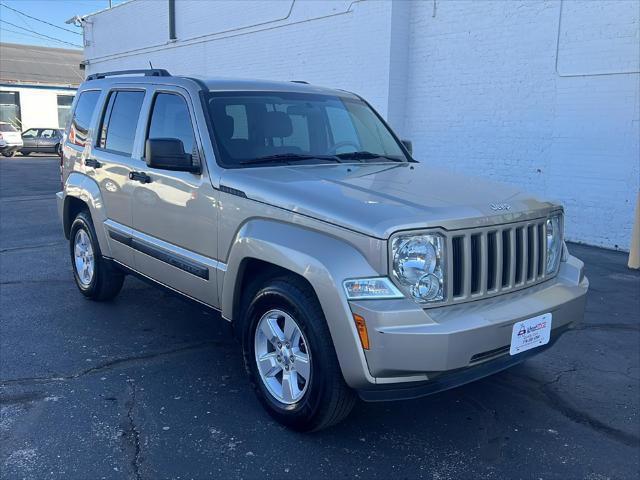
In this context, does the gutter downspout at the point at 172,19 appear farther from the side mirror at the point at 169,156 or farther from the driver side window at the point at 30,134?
the side mirror at the point at 169,156

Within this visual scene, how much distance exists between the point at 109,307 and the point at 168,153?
2406mm

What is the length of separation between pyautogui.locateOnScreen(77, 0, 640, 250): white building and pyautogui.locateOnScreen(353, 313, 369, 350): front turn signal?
299 inches

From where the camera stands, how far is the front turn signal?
9.35ft

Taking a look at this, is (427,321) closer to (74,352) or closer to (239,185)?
(239,185)

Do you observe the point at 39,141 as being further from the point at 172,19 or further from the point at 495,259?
the point at 495,259

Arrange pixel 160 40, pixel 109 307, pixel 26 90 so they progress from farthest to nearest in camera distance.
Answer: pixel 26 90 < pixel 160 40 < pixel 109 307

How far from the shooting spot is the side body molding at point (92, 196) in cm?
527

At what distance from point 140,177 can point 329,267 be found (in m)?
2.18

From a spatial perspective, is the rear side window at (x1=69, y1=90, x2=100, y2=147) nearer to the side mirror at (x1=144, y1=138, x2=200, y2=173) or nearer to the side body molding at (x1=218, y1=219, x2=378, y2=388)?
the side mirror at (x1=144, y1=138, x2=200, y2=173)

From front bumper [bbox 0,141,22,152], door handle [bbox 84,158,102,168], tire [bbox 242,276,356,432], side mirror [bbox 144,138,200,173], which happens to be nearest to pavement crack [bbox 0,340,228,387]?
tire [bbox 242,276,356,432]

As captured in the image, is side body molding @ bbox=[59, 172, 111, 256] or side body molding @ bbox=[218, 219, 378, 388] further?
side body molding @ bbox=[59, 172, 111, 256]

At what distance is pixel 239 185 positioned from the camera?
3.65 metres

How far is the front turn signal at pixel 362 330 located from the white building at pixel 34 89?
3680cm

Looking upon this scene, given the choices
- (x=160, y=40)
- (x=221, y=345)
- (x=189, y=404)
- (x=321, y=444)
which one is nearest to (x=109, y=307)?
(x=221, y=345)
